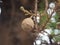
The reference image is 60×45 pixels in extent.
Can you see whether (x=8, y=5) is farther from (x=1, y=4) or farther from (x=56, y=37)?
(x=56, y=37)

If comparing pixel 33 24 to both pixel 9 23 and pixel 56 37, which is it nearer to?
pixel 56 37

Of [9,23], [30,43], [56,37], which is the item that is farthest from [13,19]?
[56,37]

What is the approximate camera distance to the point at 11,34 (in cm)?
96

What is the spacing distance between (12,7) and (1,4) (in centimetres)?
6

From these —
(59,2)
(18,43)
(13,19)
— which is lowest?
(18,43)

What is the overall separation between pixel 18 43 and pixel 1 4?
0.70 feet

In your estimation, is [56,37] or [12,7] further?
[12,7]

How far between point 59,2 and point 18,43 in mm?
577

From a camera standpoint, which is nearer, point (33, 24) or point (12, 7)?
point (33, 24)

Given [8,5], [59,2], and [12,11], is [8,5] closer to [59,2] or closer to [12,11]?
[12,11]

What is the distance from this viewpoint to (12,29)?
0.96m

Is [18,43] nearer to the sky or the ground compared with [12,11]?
nearer to the ground

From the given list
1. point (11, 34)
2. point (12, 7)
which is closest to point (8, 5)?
point (12, 7)

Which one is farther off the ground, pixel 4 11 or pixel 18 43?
pixel 4 11
